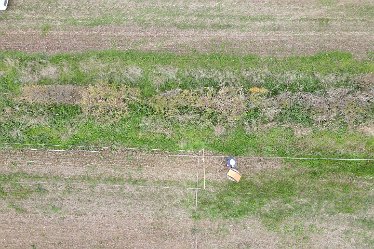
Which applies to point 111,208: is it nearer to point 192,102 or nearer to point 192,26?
point 192,102

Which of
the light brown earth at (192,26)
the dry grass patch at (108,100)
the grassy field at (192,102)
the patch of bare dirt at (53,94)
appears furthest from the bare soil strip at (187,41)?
the dry grass patch at (108,100)

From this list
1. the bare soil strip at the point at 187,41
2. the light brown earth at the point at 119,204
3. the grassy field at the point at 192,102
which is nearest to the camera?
the grassy field at the point at 192,102

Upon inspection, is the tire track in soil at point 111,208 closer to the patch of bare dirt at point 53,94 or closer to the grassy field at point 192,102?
the grassy field at point 192,102

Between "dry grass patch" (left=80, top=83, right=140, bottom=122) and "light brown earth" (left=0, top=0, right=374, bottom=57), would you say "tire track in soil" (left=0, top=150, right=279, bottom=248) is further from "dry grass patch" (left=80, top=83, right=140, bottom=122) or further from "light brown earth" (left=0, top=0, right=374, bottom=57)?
"light brown earth" (left=0, top=0, right=374, bottom=57)

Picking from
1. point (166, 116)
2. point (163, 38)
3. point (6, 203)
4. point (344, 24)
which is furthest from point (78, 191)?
point (344, 24)

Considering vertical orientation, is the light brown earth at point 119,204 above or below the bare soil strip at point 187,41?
below

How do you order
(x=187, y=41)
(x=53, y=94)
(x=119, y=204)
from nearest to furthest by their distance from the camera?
1. (x=53, y=94)
2. (x=119, y=204)
3. (x=187, y=41)

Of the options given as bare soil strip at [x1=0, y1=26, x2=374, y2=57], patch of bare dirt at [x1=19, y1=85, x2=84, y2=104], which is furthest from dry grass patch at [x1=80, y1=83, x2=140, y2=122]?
bare soil strip at [x1=0, y1=26, x2=374, y2=57]

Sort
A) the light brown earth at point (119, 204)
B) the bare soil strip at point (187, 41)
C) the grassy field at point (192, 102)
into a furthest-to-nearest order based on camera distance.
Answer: the bare soil strip at point (187, 41) → the light brown earth at point (119, 204) → the grassy field at point (192, 102)

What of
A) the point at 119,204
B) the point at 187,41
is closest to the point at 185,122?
the point at 187,41
